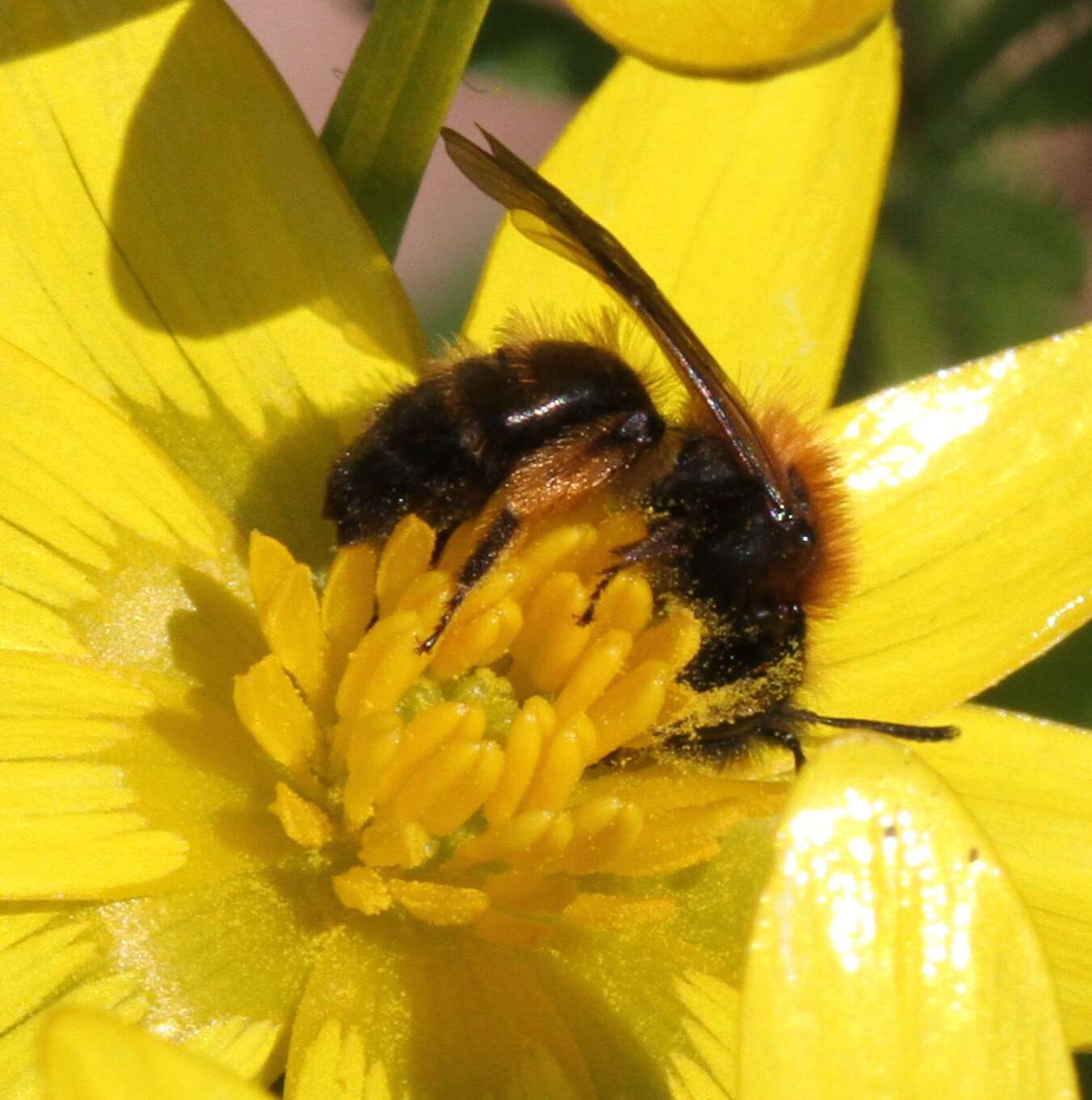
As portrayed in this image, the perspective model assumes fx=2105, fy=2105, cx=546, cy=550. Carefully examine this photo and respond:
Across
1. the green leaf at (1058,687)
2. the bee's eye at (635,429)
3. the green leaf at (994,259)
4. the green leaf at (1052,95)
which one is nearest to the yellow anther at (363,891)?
the bee's eye at (635,429)

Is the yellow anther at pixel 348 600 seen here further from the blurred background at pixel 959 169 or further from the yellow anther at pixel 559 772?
the blurred background at pixel 959 169

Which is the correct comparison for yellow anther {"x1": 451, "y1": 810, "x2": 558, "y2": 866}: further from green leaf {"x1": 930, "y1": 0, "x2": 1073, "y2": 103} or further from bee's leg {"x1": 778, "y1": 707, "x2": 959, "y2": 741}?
green leaf {"x1": 930, "y1": 0, "x2": 1073, "y2": 103}

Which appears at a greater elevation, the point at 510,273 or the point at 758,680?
the point at 510,273

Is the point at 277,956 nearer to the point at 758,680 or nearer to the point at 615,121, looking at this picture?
the point at 758,680

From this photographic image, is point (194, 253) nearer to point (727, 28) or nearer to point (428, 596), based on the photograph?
point (428, 596)

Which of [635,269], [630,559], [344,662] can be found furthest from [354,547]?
[635,269]

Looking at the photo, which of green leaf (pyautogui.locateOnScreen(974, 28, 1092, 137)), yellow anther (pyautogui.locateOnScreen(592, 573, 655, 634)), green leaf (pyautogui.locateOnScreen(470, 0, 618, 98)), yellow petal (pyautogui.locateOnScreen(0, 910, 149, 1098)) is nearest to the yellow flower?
yellow petal (pyautogui.locateOnScreen(0, 910, 149, 1098))
